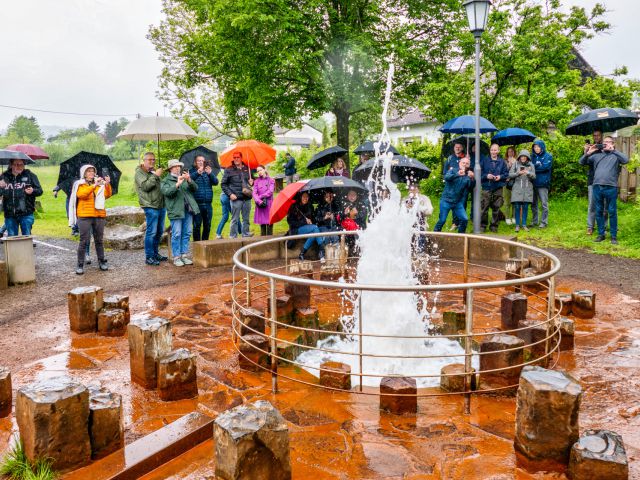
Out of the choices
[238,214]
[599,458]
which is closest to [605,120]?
[238,214]

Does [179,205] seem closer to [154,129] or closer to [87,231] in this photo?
[87,231]

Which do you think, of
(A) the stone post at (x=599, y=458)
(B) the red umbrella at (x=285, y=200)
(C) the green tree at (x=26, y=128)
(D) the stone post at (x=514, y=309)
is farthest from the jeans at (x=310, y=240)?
(C) the green tree at (x=26, y=128)

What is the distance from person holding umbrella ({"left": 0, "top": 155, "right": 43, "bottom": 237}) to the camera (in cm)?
994

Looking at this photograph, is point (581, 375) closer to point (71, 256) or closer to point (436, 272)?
point (436, 272)

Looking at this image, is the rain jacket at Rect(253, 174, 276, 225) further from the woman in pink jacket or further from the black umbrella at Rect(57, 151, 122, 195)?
the black umbrella at Rect(57, 151, 122, 195)

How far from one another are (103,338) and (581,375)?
491cm

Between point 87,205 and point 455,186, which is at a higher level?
point 455,186

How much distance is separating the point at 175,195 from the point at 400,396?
6.95 m

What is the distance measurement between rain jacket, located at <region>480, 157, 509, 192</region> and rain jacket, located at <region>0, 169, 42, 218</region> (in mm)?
9612

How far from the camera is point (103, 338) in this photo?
5.91 meters

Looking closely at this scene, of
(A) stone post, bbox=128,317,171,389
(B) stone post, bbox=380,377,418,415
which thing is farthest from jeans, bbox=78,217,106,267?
(B) stone post, bbox=380,377,418,415

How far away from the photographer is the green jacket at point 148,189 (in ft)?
32.1

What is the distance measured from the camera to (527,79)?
48.7ft

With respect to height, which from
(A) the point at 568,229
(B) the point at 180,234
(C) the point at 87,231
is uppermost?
(C) the point at 87,231
